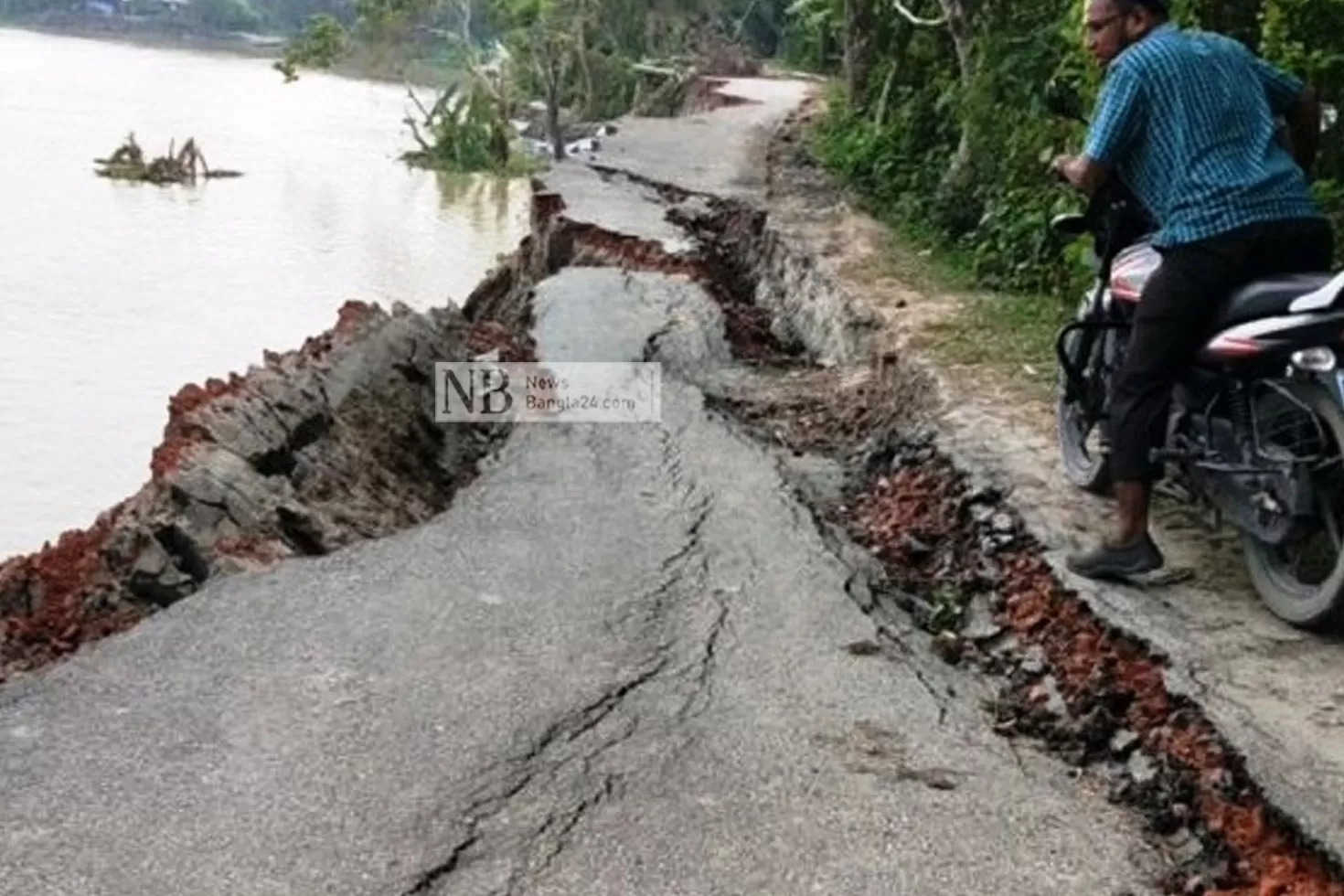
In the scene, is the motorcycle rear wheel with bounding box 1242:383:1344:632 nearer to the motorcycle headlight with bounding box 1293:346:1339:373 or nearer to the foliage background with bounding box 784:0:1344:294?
the motorcycle headlight with bounding box 1293:346:1339:373

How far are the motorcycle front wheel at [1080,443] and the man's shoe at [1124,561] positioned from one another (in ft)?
2.43

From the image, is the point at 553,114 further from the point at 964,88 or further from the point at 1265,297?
the point at 1265,297

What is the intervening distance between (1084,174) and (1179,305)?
45 cm

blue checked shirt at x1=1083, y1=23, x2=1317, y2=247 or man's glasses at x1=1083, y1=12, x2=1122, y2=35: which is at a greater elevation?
man's glasses at x1=1083, y1=12, x2=1122, y2=35

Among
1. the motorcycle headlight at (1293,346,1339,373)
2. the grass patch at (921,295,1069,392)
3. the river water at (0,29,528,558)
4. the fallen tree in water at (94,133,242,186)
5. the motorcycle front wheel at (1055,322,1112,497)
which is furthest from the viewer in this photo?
the fallen tree in water at (94,133,242,186)

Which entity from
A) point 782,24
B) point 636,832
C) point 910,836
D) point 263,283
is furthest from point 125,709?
point 782,24

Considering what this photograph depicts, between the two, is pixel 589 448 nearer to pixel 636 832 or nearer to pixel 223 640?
pixel 223 640

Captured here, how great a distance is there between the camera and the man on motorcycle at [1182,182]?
4.29m

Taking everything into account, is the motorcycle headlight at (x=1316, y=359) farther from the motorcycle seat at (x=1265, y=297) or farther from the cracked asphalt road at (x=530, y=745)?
the cracked asphalt road at (x=530, y=745)

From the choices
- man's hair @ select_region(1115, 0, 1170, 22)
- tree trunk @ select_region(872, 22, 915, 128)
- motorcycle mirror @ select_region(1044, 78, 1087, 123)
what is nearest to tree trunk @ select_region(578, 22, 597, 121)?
tree trunk @ select_region(872, 22, 915, 128)

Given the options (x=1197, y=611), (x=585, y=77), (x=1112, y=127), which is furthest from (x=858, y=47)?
(x=585, y=77)

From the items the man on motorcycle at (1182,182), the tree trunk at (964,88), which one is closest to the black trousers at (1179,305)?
the man on motorcycle at (1182,182)

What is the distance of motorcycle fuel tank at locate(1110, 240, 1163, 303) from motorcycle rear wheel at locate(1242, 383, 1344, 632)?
67 centimetres

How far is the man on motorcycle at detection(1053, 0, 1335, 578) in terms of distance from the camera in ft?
14.1
